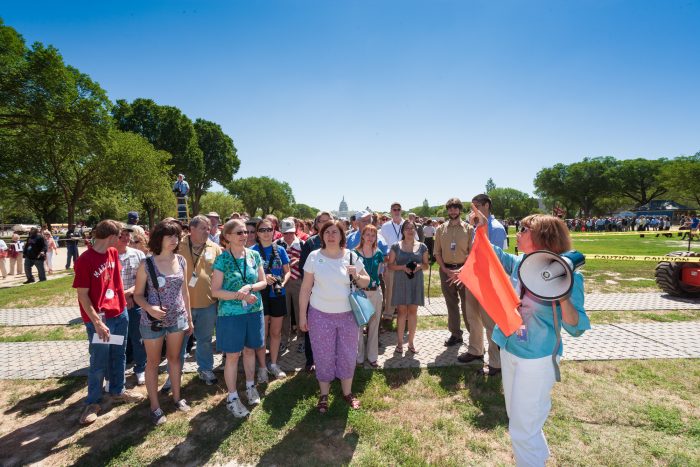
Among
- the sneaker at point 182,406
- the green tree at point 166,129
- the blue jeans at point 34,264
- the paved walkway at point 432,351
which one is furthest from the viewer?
the green tree at point 166,129

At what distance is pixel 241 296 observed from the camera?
3.66 meters

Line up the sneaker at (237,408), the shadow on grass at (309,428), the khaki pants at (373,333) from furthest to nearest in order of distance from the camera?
the khaki pants at (373,333), the sneaker at (237,408), the shadow on grass at (309,428)

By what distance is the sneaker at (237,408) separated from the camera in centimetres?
380

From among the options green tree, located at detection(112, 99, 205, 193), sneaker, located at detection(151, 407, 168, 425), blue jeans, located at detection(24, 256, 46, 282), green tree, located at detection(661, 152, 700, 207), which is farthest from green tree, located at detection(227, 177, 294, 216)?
green tree, located at detection(661, 152, 700, 207)

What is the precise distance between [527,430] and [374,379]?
2.48 meters

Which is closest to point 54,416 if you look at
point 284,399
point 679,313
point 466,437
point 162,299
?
point 162,299

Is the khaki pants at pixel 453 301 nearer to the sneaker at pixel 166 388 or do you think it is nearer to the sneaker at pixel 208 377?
the sneaker at pixel 208 377

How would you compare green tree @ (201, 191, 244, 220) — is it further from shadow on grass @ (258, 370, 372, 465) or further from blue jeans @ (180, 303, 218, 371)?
shadow on grass @ (258, 370, 372, 465)

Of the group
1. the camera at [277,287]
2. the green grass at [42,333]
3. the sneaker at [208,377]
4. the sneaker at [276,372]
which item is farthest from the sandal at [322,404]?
the green grass at [42,333]

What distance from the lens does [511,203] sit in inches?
4144

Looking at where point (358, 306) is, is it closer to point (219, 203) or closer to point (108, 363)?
point (108, 363)

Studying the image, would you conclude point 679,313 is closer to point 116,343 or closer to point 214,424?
point 214,424

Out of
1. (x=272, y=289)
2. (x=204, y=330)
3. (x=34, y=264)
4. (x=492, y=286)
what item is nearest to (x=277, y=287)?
(x=272, y=289)

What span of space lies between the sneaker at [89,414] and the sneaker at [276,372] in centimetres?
199
